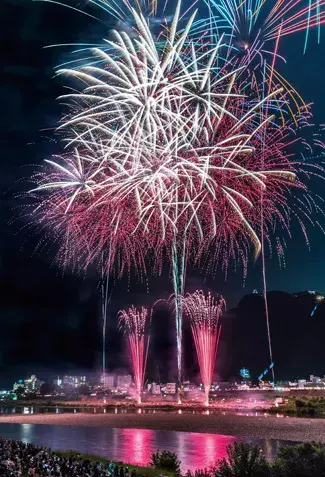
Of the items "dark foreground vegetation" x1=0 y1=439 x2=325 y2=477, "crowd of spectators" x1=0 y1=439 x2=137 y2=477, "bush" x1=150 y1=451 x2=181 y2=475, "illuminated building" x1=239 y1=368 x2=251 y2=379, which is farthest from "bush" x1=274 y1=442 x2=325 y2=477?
"illuminated building" x1=239 y1=368 x2=251 y2=379

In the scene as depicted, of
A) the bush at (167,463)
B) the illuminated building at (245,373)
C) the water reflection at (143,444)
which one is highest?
the illuminated building at (245,373)

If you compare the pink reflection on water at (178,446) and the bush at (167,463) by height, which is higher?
the bush at (167,463)

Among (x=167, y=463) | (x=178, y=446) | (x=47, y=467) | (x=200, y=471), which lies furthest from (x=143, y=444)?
(x=200, y=471)

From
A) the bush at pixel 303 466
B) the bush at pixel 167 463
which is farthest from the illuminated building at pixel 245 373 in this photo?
the bush at pixel 303 466

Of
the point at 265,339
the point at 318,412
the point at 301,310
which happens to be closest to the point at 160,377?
the point at 265,339

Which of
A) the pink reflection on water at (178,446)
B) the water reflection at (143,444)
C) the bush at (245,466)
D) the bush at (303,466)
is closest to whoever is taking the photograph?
the bush at (303,466)

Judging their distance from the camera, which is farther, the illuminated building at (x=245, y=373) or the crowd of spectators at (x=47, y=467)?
the illuminated building at (x=245, y=373)

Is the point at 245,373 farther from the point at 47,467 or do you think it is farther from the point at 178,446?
the point at 47,467

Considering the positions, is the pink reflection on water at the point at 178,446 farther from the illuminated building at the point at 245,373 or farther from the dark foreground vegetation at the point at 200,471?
the illuminated building at the point at 245,373

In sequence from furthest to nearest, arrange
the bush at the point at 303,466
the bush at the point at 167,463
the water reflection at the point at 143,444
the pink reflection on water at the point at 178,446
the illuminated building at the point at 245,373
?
the illuminated building at the point at 245,373
the water reflection at the point at 143,444
the pink reflection on water at the point at 178,446
the bush at the point at 167,463
the bush at the point at 303,466
